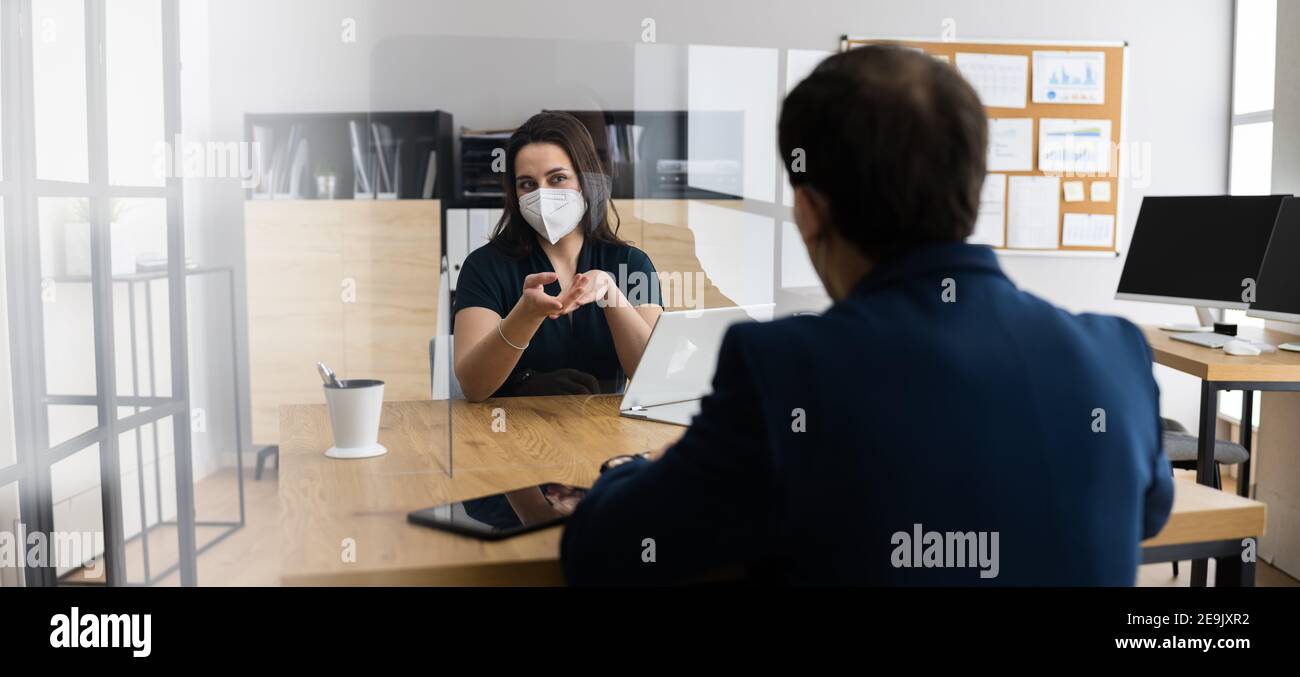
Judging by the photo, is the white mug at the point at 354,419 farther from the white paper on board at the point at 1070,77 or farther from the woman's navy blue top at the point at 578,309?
the white paper on board at the point at 1070,77

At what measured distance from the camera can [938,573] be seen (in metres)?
0.90

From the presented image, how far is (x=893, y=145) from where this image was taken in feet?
3.11

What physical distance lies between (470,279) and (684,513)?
51.3 inches

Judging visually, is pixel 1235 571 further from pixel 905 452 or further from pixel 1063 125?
pixel 1063 125

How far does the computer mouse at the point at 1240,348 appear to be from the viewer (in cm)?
293

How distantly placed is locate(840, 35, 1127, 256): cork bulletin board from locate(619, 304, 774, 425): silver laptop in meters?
3.08

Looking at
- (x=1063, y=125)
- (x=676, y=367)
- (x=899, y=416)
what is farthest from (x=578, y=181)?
(x=1063, y=125)

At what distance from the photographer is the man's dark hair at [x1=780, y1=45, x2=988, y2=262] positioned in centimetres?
95

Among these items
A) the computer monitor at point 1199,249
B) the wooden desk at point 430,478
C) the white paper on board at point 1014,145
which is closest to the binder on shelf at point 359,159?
the wooden desk at point 430,478

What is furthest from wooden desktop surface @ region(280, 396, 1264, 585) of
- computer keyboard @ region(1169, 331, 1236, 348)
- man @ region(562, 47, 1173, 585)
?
computer keyboard @ region(1169, 331, 1236, 348)

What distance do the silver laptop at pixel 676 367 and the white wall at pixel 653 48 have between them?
2609 millimetres

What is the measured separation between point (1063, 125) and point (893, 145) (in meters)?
4.12
